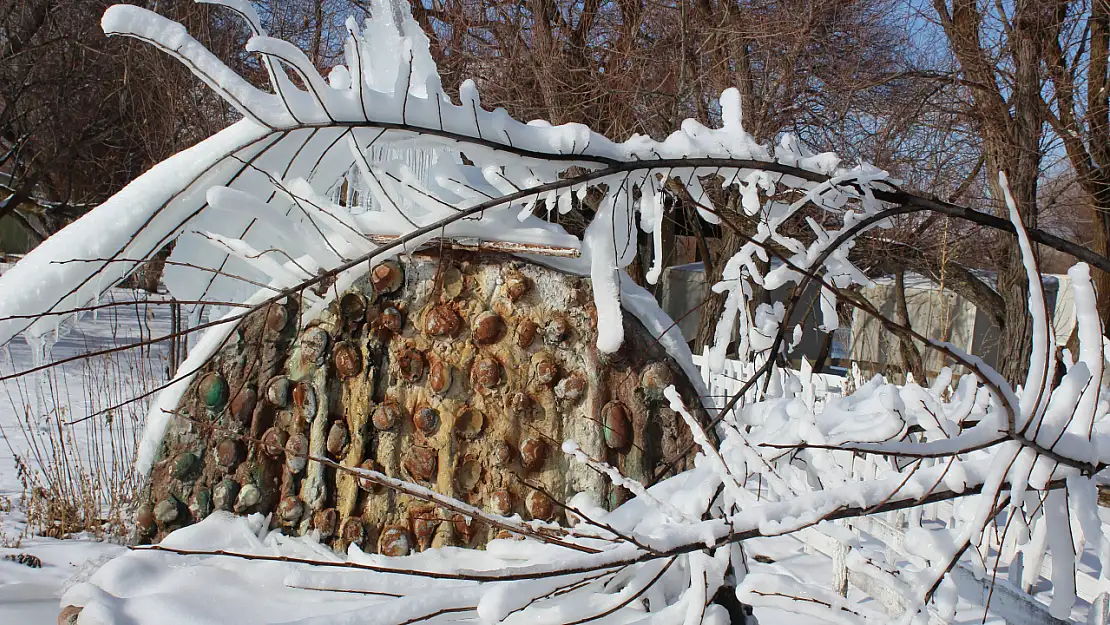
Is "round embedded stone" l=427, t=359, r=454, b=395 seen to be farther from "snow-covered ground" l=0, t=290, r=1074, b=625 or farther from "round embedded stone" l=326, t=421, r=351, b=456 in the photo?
"snow-covered ground" l=0, t=290, r=1074, b=625

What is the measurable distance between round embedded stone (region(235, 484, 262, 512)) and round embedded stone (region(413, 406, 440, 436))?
616mm

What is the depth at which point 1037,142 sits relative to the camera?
6.78 m

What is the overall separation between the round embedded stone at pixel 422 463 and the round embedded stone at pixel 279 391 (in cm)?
47

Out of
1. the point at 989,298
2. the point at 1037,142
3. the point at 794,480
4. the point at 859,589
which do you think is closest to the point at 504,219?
the point at 794,480

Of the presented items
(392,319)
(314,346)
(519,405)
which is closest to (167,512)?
(314,346)

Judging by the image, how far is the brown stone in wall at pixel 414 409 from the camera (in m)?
2.71

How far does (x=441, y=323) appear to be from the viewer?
2779 millimetres

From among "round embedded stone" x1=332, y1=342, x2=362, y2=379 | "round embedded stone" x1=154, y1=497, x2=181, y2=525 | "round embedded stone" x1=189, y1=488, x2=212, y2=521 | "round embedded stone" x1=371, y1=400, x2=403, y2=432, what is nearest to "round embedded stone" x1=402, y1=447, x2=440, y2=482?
"round embedded stone" x1=371, y1=400, x2=403, y2=432

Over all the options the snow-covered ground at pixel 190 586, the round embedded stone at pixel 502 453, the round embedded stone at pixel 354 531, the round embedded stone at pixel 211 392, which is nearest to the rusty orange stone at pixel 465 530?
the snow-covered ground at pixel 190 586

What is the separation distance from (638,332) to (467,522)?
2.78 ft

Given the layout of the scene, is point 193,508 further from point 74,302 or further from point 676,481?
point 676,481

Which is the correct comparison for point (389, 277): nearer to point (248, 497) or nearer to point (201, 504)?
point (248, 497)

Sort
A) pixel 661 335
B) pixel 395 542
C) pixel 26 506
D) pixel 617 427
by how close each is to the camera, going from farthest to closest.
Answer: pixel 26 506, pixel 395 542, pixel 617 427, pixel 661 335

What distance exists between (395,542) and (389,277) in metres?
0.89
